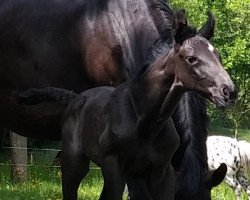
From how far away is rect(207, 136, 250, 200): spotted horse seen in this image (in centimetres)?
888

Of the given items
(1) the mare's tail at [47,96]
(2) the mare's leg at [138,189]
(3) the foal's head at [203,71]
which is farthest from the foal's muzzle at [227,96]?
(1) the mare's tail at [47,96]

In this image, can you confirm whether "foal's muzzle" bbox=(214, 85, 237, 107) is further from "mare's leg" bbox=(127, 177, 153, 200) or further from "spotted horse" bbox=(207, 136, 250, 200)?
"spotted horse" bbox=(207, 136, 250, 200)

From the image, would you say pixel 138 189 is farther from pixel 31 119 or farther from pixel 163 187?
pixel 31 119

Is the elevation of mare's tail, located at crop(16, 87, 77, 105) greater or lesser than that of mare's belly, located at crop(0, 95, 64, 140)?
greater

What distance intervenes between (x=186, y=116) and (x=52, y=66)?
3.81 ft

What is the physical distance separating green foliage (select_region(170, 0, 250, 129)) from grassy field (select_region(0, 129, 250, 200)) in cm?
572

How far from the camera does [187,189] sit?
303 centimetres

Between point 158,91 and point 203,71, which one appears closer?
point 203,71

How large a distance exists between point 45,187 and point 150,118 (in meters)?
5.17

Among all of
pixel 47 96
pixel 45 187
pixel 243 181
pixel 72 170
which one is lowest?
pixel 243 181

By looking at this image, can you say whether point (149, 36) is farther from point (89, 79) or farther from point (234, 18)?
point (234, 18)

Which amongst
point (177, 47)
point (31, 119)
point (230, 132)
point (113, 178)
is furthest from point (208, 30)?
point (230, 132)

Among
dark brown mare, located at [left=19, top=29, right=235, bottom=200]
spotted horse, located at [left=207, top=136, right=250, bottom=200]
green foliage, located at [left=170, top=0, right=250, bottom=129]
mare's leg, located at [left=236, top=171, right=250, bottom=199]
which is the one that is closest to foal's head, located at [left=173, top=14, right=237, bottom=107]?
dark brown mare, located at [left=19, top=29, right=235, bottom=200]

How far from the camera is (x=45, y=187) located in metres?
7.73
